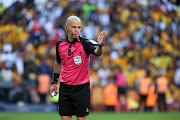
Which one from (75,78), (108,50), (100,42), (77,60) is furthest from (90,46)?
(108,50)

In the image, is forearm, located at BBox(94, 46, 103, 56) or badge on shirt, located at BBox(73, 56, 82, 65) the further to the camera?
badge on shirt, located at BBox(73, 56, 82, 65)

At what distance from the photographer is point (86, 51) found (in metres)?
5.61

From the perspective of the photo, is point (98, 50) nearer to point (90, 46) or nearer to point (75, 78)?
point (90, 46)

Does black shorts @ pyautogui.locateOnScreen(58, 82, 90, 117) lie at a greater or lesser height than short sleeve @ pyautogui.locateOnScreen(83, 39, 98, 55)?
lesser

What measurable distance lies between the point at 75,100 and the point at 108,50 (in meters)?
10.9

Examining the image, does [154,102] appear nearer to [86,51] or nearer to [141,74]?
[141,74]

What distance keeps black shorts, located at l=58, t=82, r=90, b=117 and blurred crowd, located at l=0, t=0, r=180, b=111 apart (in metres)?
9.07

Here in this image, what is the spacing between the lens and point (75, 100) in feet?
18.4

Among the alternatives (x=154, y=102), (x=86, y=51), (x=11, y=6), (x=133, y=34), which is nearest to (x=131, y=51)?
(x=133, y=34)

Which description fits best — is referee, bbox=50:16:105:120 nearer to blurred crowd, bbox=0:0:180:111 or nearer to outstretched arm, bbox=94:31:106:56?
outstretched arm, bbox=94:31:106:56

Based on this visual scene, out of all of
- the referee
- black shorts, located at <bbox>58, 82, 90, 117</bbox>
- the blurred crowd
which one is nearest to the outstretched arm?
the referee

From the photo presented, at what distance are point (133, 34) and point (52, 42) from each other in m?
3.73

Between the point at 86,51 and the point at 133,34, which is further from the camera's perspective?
the point at 133,34

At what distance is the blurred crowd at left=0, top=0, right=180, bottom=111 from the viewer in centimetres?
1473
